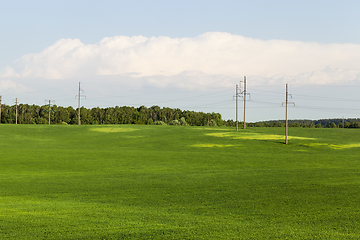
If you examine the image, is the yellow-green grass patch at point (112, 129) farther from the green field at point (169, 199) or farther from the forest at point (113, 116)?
the forest at point (113, 116)

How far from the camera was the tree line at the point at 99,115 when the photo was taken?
509ft

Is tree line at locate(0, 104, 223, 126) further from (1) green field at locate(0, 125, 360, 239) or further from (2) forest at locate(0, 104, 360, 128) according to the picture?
(1) green field at locate(0, 125, 360, 239)

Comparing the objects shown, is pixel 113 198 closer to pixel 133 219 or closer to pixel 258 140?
pixel 133 219

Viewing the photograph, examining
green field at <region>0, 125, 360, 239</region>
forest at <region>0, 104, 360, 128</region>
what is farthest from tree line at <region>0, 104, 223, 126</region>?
green field at <region>0, 125, 360, 239</region>

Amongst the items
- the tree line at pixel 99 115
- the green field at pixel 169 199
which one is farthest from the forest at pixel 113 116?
the green field at pixel 169 199

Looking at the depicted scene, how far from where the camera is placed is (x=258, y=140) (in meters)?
55.2

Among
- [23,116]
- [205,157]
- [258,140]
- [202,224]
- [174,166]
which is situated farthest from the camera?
[23,116]

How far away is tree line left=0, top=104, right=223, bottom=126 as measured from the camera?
15525cm

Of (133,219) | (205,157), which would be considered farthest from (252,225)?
(205,157)

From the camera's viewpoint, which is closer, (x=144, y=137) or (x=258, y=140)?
(x=258, y=140)

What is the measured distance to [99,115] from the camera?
171750 millimetres

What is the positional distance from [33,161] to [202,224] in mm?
23213

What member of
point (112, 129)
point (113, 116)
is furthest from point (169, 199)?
point (113, 116)

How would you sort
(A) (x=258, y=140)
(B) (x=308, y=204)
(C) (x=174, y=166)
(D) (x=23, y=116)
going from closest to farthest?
(B) (x=308, y=204), (C) (x=174, y=166), (A) (x=258, y=140), (D) (x=23, y=116)
